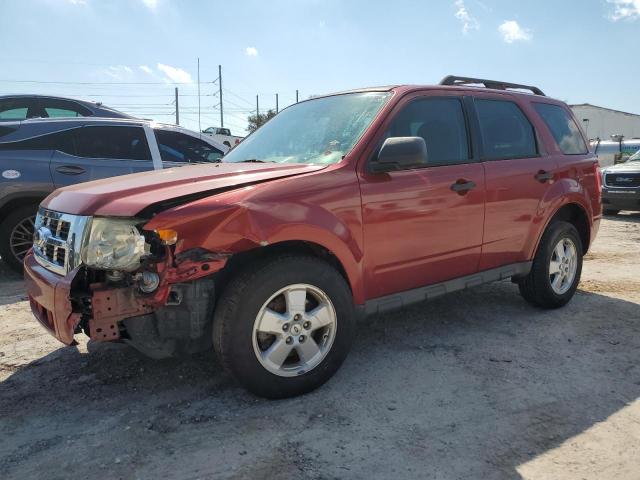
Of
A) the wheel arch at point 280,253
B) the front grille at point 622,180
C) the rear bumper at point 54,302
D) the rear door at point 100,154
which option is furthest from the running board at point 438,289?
the front grille at point 622,180

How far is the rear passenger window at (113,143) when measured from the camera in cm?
595

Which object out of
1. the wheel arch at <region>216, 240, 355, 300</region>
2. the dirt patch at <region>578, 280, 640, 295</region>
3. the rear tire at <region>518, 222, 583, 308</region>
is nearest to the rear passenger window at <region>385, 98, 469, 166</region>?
the wheel arch at <region>216, 240, 355, 300</region>

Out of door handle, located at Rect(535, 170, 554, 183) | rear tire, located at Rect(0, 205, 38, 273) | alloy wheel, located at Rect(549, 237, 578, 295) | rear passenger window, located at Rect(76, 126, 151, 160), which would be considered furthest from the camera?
rear passenger window, located at Rect(76, 126, 151, 160)

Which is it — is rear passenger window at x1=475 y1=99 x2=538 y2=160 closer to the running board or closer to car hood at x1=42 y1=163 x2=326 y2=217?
the running board

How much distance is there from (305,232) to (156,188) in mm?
851

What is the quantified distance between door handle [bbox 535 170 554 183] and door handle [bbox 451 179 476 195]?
0.89 m

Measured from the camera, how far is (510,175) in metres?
4.09

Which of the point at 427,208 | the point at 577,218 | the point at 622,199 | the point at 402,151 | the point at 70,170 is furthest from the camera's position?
the point at 622,199

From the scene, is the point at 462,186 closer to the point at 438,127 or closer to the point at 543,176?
the point at 438,127

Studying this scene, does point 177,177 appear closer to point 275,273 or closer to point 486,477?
point 275,273

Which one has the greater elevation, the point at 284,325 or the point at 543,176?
the point at 543,176

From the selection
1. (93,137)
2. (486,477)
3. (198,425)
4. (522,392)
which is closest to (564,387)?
(522,392)

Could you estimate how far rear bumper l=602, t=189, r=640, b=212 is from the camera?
11000 mm

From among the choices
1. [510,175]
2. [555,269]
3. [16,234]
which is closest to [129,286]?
[510,175]
